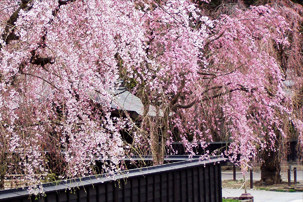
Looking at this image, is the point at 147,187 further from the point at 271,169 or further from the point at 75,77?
the point at 271,169

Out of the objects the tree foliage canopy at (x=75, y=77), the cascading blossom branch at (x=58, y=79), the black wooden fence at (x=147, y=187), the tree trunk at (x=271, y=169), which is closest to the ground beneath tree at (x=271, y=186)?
the tree trunk at (x=271, y=169)

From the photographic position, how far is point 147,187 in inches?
250

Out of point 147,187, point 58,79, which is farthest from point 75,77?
point 147,187

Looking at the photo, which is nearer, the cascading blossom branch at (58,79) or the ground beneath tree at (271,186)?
the cascading blossom branch at (58,79)

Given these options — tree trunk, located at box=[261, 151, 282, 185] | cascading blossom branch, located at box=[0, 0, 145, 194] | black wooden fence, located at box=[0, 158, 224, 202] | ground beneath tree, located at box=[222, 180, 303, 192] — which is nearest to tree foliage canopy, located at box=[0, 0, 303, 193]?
cascading blossom branch, located at box=[0, 0, 145, 194]

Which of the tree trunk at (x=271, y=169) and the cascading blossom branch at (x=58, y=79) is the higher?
the cascading blossom branch at (x=58, y=79)

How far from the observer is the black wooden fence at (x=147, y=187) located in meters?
4.93

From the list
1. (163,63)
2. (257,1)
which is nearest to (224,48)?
(163,63)

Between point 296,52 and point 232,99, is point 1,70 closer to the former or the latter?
point 232,99

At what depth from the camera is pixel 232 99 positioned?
9.20 meters

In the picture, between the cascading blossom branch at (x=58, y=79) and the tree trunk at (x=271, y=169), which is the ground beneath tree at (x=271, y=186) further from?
the cascading blossom branch at (x=58, y=79)

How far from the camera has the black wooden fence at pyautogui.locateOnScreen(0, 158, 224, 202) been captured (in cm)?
493

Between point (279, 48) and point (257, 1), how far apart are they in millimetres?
2336

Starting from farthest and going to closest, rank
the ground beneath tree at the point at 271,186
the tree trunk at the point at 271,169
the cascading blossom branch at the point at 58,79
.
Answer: the tree trunk at the point at 271,169 < the ground beneath tree at the point at 271,186 < the cascading blossom branch at the point at 58,79
